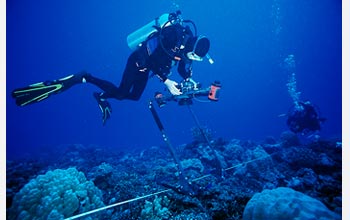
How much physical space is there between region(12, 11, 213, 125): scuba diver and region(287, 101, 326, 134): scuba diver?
689 cm

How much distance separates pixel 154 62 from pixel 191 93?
186 centimetres

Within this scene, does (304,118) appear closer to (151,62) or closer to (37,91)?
(151,62)

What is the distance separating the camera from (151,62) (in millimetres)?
5758

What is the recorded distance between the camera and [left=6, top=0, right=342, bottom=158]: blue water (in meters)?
70.9

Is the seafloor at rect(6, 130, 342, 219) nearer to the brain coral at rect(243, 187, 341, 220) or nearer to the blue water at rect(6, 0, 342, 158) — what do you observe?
the brain coral at rect(243, 187, 341, 220)

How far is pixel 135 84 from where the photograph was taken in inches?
263

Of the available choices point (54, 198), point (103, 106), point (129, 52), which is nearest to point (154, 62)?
point (103, 106)

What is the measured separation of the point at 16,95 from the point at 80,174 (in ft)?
7.37

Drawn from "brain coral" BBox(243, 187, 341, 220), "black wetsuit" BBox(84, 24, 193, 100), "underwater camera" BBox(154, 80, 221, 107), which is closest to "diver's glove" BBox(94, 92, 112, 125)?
"black wetsuit" BBox(84, 24, 193, 100)

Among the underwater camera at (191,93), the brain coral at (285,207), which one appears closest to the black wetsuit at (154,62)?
the underwater camera at (191,93)

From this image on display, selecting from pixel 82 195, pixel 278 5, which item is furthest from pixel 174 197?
pixel 278 5

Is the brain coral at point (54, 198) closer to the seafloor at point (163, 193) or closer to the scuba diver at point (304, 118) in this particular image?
the seafloor at point (163, 193)

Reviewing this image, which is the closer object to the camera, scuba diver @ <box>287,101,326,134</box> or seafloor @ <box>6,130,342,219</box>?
seafloor @ <box>6,130,342,219</box>
